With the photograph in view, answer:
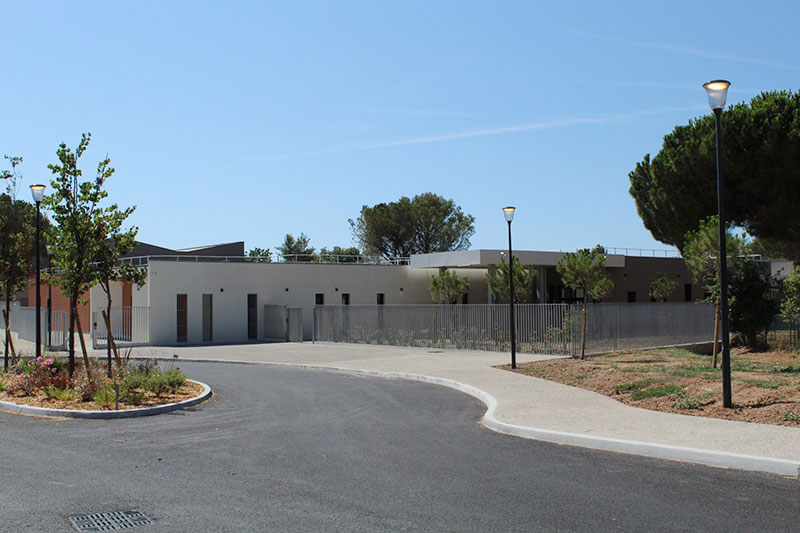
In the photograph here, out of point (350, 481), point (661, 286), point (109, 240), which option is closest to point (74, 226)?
point (109, 240)

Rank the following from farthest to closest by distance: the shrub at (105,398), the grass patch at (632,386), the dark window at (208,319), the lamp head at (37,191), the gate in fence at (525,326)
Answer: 1. the dark window at (208,319)
2. the gate in fence at (525,326)
3. the lamp head at (37,191)
4. the grass patch at (632,386)
5. the shrub at (105,398)

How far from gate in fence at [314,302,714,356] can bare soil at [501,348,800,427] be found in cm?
125

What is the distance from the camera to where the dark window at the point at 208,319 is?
36.5 m

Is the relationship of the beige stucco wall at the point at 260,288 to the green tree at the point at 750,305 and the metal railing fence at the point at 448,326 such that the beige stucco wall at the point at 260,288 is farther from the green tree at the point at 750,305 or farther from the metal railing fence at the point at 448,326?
the green tree at the point at 750,305

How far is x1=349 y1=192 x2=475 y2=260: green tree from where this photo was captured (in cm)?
6819

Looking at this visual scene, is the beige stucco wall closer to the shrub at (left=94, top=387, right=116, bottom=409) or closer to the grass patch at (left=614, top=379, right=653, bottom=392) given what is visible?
the shrub at (left=94, top=387, right=116, bottom=409)

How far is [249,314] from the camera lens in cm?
3819

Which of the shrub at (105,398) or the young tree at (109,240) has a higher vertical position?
the young tree at (109,240)

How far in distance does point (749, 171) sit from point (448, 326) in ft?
44.8

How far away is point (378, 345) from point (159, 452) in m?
22.9

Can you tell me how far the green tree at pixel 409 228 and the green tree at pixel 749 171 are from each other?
36.2m

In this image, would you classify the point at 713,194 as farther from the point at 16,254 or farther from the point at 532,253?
the point at 16,254

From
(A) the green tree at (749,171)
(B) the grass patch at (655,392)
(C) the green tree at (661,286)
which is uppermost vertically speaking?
(A) the green tree at (749,171)

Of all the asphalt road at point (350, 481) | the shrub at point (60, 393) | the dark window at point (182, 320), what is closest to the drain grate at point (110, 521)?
the asphalt road at point (350, 481)
